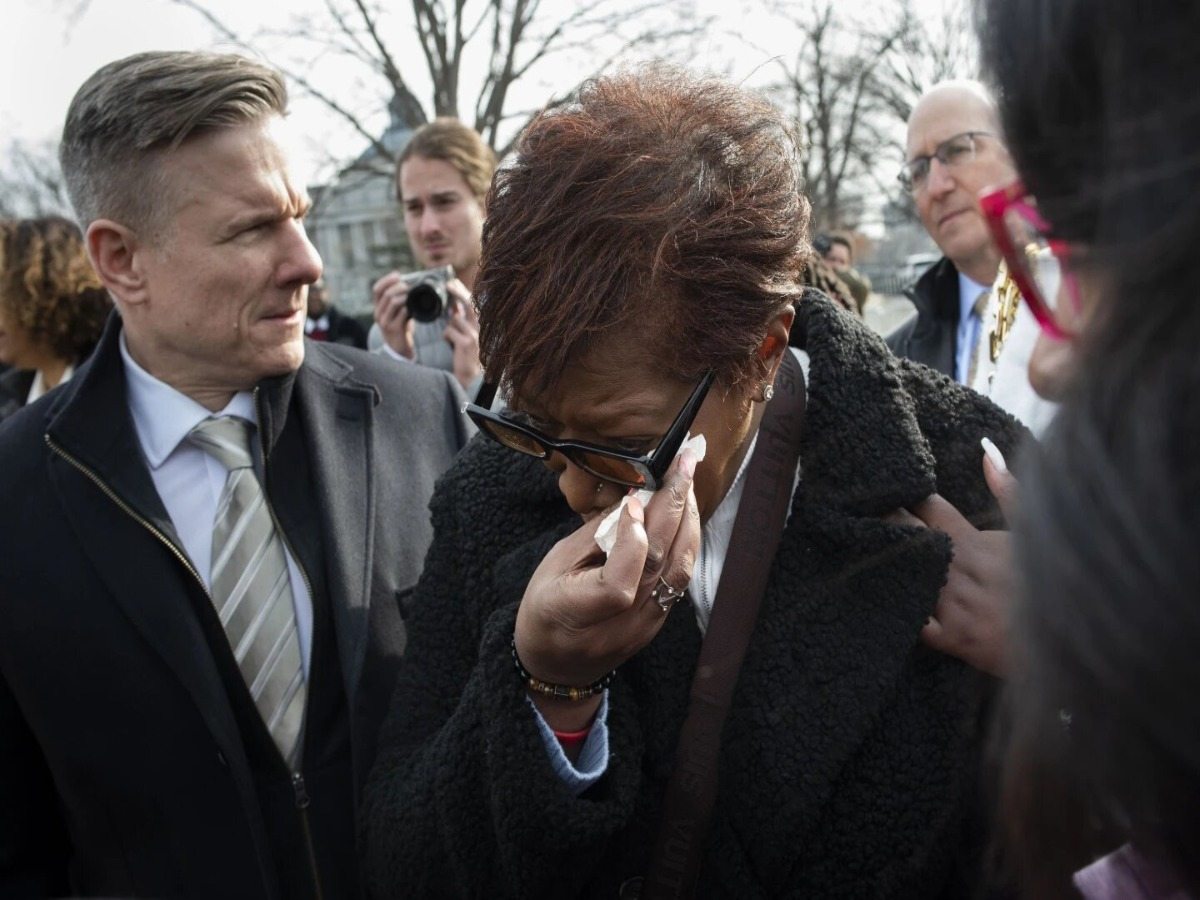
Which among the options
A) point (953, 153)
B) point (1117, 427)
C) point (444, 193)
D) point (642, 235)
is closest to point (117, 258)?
point (642, 235)

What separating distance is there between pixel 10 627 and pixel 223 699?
0.43 m

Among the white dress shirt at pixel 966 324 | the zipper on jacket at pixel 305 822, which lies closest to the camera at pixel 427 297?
the white dress shirt at pixel 966 324

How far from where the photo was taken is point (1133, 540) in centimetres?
72

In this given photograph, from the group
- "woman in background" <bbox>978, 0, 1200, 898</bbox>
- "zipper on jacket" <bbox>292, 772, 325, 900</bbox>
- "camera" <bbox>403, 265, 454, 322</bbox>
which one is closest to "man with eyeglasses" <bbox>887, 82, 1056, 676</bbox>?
"camera" <bbox>403, 265, 454, 322</bbox>

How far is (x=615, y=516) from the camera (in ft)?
5.10

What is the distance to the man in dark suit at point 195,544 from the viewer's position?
2059 millimetres

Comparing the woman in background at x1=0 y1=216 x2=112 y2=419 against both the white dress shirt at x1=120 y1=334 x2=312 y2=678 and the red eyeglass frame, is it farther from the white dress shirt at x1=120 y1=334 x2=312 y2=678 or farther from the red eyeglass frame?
the red eyeglass frame

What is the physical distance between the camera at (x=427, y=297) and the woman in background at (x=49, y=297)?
118 cm

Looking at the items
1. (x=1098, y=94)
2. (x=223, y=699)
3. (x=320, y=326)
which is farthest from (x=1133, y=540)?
(x=320, y=326)

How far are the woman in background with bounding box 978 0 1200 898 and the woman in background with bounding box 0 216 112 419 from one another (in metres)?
3.94

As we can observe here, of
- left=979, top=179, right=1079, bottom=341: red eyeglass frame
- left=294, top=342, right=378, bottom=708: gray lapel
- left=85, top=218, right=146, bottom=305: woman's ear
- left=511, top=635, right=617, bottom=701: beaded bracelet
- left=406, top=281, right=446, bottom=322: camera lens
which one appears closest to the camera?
left=979, top=179, right=1079, bottom=341: red eyeglass frame

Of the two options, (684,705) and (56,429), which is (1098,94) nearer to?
(684,705)

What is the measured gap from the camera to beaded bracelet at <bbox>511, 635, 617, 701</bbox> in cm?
164

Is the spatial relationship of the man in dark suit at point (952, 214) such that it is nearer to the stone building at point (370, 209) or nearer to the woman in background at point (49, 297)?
the stone building at point (370, 209)
